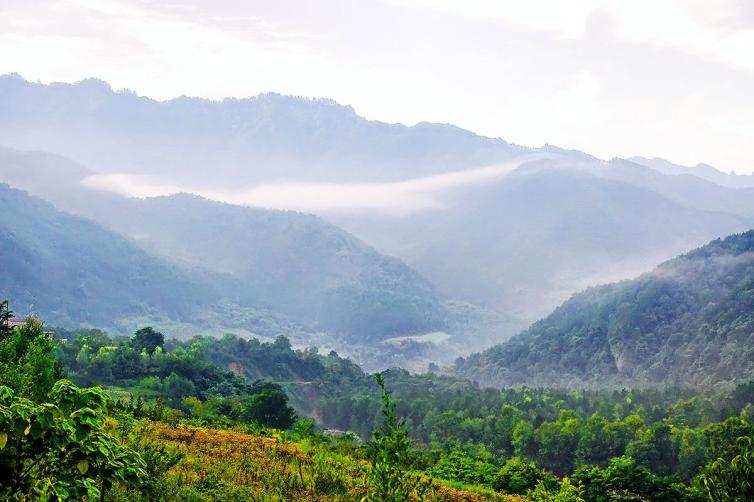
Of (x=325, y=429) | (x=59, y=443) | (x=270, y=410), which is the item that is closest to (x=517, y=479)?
(x=59, y=443)

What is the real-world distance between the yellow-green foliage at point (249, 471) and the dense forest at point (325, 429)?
86mm

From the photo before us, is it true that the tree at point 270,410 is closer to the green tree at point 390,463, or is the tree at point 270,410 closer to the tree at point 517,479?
the tree at point 517,479

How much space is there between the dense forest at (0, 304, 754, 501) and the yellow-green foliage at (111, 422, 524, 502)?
86 mm

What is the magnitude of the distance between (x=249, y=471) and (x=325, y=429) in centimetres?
9670

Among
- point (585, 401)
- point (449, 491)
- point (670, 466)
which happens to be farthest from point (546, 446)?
point (449, 491)

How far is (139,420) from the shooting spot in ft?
96.6

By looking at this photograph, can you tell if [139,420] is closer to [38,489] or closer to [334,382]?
[38,489]

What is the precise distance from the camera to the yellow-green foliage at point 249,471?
811 inches

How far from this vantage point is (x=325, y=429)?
11844 cm

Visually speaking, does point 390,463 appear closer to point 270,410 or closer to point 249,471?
point 249,471

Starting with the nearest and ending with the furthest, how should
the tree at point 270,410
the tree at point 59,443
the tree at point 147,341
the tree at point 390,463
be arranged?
the tree at point 59,443 → the tree at point 390,463 → the tree at point 270,410 → the tree at point 147,341

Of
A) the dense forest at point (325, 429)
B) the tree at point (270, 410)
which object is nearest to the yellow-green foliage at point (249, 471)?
the dense forest at point (325, 429)

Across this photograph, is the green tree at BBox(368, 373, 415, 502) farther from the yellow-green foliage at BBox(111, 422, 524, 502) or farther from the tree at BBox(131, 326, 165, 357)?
the tree at BBox(131, 326, 165, 357)

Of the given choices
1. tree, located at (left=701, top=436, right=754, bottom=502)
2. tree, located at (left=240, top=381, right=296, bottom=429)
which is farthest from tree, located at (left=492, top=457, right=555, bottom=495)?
tree, located at (left=240, top=381, right=296, bottom=429)
